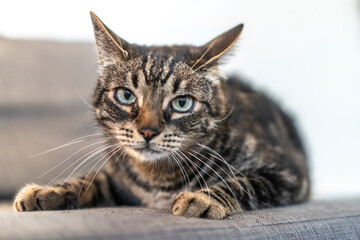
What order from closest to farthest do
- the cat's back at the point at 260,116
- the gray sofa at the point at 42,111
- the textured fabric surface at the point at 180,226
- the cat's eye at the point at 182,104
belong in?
the textured fabric surface at the point at 180,226, the cat's eye at the point at 182,104, the cat's back at the point at 260,116, the gray sofa at the point at 42,111

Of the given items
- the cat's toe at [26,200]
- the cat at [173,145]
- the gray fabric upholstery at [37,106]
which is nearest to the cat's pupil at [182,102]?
the cat at [173,145]

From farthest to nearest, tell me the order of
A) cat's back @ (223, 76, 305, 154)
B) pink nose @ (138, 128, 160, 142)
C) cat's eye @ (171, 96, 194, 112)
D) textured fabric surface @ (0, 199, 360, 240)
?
cat's back @ (223, 76, 305, 154) → cat's eye @ (171, 96, 194, 112) → pink nose @ (138, 128, 160, 142) → textured fabric surface @ (0, 199, 360, 240)

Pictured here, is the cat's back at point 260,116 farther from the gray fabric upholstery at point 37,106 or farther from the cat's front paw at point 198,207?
the gray fabric upholstery at point 37,106

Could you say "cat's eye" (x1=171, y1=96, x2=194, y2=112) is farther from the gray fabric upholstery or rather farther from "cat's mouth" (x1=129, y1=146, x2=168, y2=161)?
the gray fabric upholstery

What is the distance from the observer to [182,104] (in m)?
1.21

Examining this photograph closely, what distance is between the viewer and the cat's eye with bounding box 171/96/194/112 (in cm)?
120

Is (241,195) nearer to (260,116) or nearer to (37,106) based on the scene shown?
(260,116)

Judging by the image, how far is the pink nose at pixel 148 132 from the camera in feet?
3.56

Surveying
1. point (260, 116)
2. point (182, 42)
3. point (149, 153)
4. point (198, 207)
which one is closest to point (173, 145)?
point (149, 153)

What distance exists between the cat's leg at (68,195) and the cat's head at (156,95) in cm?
20

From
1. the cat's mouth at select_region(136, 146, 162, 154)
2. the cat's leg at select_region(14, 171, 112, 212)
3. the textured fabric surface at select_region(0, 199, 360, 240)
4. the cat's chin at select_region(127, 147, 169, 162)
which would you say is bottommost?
the cat's leg at select_region(14, 171, 112, 212)

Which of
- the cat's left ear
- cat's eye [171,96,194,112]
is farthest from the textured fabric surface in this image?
the cat's left ear

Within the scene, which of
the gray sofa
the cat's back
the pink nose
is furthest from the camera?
the gray sofa

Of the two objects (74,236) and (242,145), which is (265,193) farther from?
(74,236)
